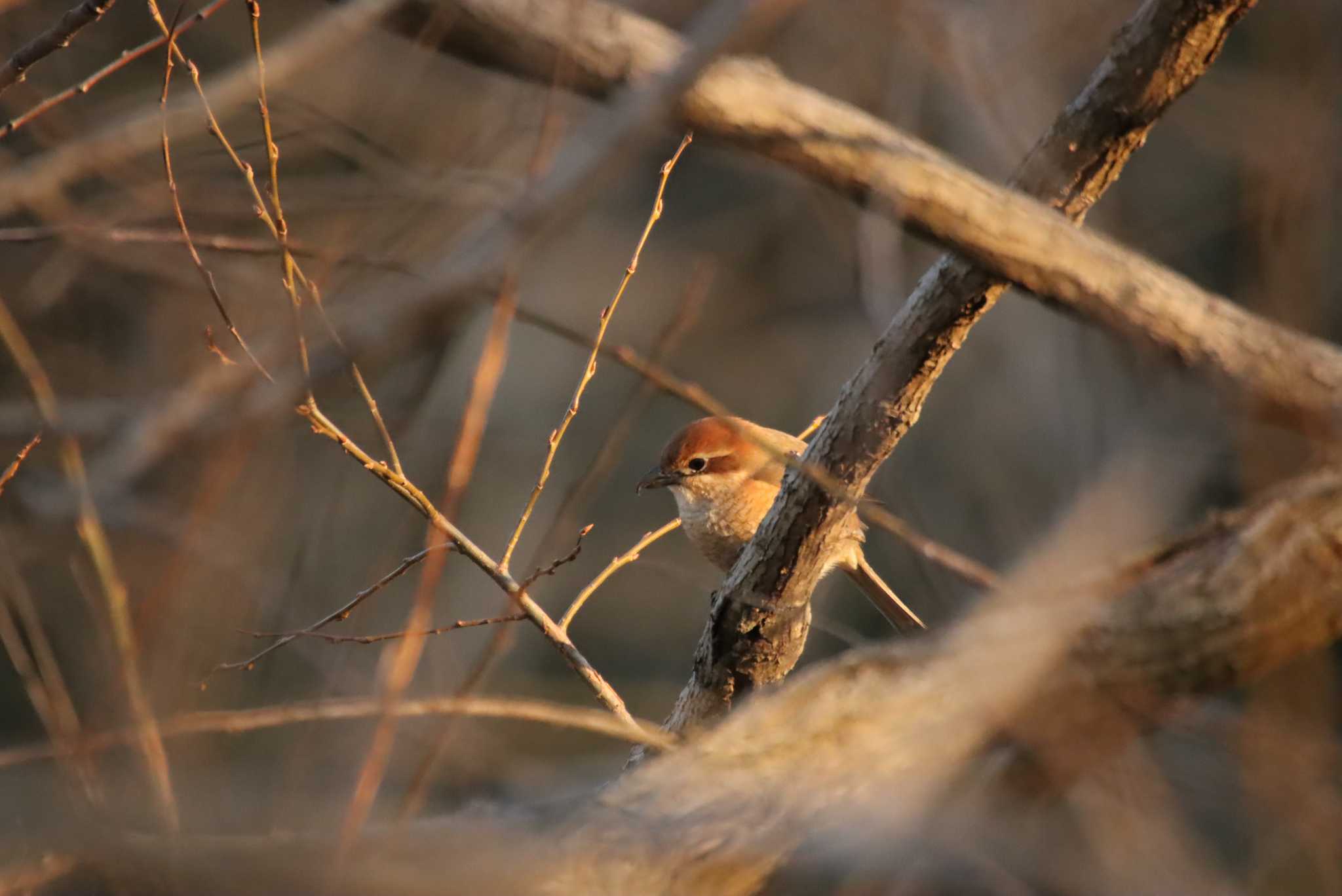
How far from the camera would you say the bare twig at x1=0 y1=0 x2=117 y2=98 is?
1.88 m

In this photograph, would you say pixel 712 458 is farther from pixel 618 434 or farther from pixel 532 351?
pixel 532 351

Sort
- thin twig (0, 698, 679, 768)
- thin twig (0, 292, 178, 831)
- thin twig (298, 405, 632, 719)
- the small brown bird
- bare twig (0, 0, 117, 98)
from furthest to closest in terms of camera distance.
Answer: the small brown bird < thin twig (298, 405, 632, 719) < bare twig (0, 0, 117, 98) < thin twig (0, 698, 679, 768) < thin twig (0, 292, 178, 831)

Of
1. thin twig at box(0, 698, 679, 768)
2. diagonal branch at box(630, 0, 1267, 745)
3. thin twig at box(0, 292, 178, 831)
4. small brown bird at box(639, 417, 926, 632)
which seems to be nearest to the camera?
thin twig at box(0, 292, 178, 831)

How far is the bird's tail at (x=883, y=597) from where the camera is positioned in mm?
4402

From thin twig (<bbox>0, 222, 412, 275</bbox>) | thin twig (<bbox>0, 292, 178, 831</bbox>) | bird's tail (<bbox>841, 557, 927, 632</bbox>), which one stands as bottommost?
bird's tail (<bbox>841, 557, 927, 632</bbox>)

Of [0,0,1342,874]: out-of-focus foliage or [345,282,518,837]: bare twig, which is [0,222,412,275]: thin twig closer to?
[0,0,1342,874]: out-of-focus foliage

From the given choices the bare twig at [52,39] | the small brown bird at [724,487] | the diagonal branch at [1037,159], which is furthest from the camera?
the small brown bird at [724,487]

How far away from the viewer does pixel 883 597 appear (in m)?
4.50

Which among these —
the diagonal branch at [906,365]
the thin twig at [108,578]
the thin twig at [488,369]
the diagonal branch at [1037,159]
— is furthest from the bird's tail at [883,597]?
the thin twig at [108,578]

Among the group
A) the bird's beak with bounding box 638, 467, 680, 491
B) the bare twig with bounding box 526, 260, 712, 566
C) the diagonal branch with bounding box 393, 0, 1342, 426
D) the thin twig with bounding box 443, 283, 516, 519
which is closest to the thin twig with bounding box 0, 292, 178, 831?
the thin twig with bounding box 443, 283, 516, 519

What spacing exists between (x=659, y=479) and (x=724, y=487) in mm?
293

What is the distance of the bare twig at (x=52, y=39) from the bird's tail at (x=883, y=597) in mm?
3150

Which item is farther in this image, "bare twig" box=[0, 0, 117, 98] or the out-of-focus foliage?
the out-of-focus foliage

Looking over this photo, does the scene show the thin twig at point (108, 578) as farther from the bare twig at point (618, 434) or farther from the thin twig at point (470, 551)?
the bare twig at point (618, 434)
